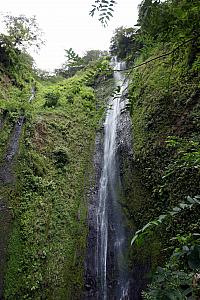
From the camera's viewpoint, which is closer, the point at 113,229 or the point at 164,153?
the point at 164,153

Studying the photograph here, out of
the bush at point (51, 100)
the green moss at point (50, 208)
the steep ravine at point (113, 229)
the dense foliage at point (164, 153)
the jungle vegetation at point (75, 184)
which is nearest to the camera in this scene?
the dense foliage at point (164, 153)

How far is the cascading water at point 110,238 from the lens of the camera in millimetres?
6513

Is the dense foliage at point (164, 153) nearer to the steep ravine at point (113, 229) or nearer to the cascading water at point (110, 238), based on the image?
the steep ravine at point (113, 229)

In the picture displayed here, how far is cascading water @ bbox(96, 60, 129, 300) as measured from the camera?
6513mm

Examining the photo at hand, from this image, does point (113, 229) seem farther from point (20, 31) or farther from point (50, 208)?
point (20, 31)

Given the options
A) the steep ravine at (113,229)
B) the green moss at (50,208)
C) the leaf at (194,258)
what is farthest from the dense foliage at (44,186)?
the leaf at (194,258)

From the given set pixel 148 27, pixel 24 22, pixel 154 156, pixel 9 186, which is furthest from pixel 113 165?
pixel 24 22

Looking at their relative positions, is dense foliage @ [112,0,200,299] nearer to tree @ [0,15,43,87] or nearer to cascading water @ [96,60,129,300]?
cascading water @ [96,60,129,300]

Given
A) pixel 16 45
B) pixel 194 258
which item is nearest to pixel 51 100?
pixel 16 45

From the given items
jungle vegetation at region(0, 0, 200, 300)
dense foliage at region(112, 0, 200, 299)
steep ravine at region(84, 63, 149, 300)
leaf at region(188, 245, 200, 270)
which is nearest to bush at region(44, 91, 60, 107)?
jungle vegetation at region(0, 0, 200, 300)

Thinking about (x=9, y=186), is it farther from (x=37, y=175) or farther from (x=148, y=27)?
(x=148, y=27)

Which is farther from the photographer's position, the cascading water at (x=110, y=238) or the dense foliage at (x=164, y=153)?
the cascading water at (x=110, y=238)

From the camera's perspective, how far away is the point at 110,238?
7.64 m

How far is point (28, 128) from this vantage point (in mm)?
11211
